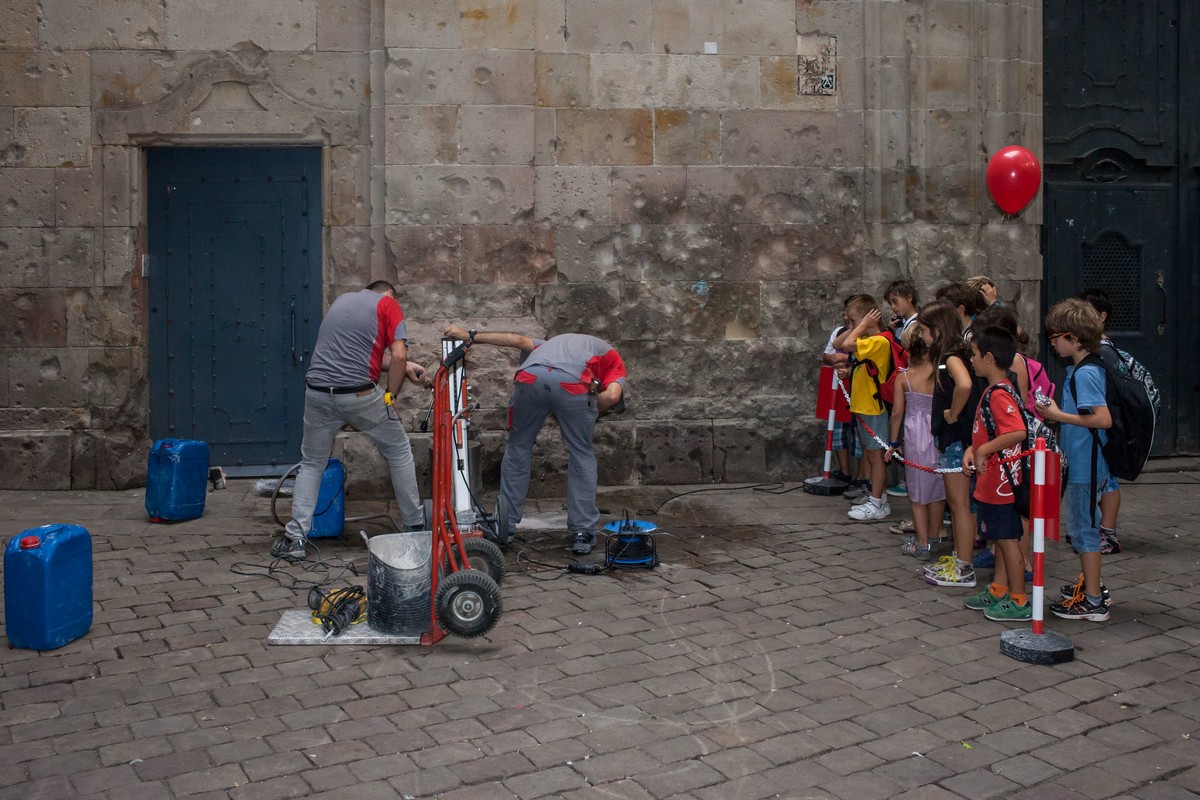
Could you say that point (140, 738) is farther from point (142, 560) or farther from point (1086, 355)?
point (1086, 355)

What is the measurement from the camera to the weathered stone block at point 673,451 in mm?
10227

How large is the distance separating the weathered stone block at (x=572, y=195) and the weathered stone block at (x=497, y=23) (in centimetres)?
101

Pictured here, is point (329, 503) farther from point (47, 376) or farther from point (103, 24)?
point (103, 24)

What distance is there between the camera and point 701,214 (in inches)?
405

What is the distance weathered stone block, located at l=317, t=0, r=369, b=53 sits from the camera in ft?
32.8

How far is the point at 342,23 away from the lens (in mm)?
10016

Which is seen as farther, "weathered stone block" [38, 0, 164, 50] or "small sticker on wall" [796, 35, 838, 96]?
"small sticker on wall" [796, 35, 838, 96]

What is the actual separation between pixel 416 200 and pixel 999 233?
480 cm

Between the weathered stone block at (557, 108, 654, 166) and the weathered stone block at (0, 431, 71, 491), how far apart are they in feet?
14.7

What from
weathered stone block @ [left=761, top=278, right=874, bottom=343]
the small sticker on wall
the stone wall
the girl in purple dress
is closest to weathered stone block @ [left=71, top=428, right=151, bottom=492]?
the stone wall

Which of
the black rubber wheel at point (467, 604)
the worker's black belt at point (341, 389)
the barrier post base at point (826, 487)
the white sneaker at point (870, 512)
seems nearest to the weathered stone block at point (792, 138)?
the barrier post base at point (826, 487)

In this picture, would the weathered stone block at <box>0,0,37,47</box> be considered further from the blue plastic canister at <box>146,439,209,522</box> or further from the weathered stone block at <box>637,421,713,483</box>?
the weathered stone block at <box>637,421,713,483</box>

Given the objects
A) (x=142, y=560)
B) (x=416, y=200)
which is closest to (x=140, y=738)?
(x=142, y=560)

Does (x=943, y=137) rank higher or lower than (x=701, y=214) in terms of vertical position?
higher
